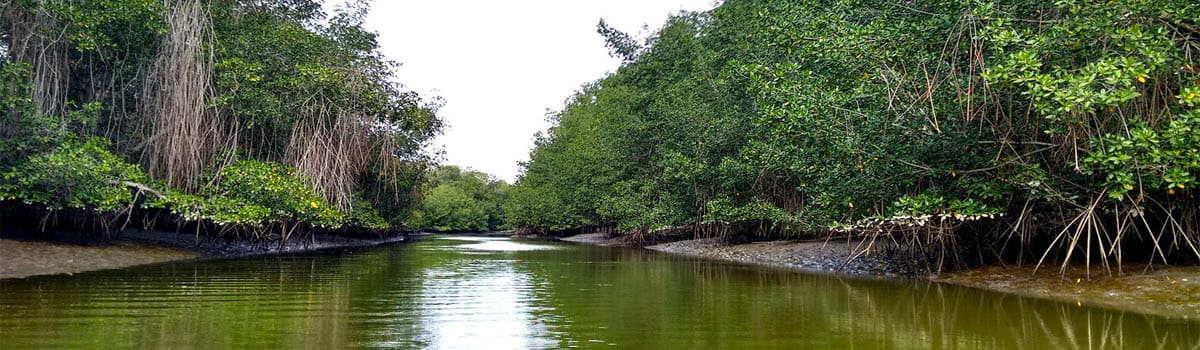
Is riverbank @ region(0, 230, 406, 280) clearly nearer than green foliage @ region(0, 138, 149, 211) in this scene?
Yes

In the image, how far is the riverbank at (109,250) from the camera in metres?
14.7

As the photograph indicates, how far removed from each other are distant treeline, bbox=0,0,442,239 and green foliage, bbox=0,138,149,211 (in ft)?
0.13

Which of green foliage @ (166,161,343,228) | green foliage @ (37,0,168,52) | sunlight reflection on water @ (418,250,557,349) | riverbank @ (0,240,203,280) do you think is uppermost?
green foliage @ (37,0,168,52)

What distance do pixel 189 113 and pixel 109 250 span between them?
12.6 feet

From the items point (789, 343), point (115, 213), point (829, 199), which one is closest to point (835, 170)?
point (829, 199)

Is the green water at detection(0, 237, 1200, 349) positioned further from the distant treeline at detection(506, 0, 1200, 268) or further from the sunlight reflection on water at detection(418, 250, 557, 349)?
the distant treeline at detection(506, 0, 1200, 268)

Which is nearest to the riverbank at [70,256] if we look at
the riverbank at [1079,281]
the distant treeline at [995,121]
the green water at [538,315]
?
the green water at [538,315]

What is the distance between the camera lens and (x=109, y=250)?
18.0 meters

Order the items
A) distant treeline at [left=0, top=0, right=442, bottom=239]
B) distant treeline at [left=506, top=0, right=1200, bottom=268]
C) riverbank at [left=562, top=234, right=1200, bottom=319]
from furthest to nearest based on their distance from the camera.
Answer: distant treeline at [left=0, top=0, right=442, bottom=239] → distant treeline at [left=506, top=0, right=1200, bottom=268] → riverbank at [left=562, top=234, right=1200, bottom=319]

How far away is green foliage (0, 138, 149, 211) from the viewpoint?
15.1 meters

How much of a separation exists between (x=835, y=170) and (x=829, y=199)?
0.70 metres

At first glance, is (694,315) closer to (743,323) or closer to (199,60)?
(743,323)

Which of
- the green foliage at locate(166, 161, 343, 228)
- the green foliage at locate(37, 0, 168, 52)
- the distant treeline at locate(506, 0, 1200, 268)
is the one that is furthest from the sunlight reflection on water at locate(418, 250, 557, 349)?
the green foliage at locate(37, 0, 168, 52)

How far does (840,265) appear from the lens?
17.4 m
